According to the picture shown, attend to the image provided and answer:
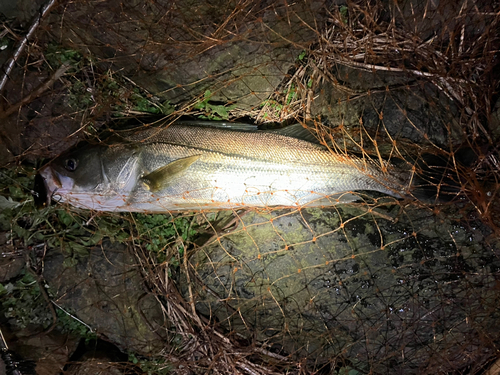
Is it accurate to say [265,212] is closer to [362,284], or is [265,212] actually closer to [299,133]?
[299,133]

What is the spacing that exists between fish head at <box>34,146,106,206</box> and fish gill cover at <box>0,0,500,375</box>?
224 millimetres

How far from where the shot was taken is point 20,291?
3.74m

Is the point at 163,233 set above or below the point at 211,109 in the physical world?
below

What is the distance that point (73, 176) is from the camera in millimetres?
3240

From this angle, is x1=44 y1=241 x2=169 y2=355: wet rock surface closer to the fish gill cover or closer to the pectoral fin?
the fish gill cover

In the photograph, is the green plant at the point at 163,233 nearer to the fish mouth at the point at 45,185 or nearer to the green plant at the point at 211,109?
the fish mouth at the point at 45,185

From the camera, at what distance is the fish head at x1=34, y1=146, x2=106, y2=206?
3.23m

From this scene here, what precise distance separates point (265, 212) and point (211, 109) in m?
1.44

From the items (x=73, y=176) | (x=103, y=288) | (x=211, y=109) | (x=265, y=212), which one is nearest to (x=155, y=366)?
(x=103, y=288)

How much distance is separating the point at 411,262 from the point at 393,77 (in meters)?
2.19

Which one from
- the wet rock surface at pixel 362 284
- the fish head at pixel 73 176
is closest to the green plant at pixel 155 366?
the wet rock surface at pixel 362 284

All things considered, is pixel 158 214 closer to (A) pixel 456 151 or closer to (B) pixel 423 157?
(B) pixel 423 157

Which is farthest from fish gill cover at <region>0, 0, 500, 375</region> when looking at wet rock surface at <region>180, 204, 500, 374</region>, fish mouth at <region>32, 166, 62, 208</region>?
fish mouth at <region>32, 166, 62, 208</region>

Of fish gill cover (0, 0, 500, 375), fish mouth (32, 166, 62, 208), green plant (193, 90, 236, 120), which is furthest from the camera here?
green plant (193, 90, 236, 120)
